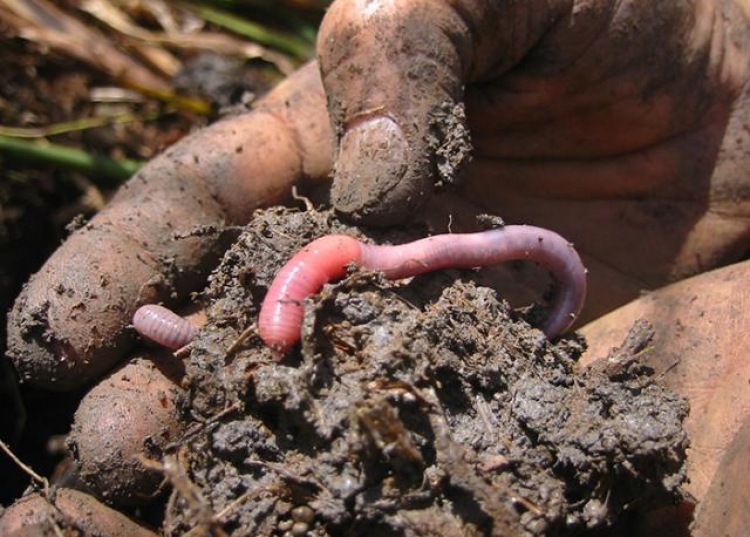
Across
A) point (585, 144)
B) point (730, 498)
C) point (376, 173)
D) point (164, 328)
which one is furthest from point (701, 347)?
point (164, 328)

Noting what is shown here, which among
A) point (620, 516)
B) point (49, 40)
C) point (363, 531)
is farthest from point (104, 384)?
point (49, 40)

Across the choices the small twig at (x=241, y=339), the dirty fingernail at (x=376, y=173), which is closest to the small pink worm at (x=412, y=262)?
the small twig at (x=241, y=339)

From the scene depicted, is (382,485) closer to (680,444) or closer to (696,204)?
(680,444)

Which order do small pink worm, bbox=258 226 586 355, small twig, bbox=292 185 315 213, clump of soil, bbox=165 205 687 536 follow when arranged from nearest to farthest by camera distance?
clump of soil, bbox=165 205 687 536, small pink worm, bbox=258 226 586 355, small twig, bbox=292 185 315 213

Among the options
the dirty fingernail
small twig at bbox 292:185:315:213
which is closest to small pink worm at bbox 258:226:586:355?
the dirty fingernail

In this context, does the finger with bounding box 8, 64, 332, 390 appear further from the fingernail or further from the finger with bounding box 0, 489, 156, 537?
the fingernail

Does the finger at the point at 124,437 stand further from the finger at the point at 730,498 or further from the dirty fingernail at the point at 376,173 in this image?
the finger at the point at 730,498
